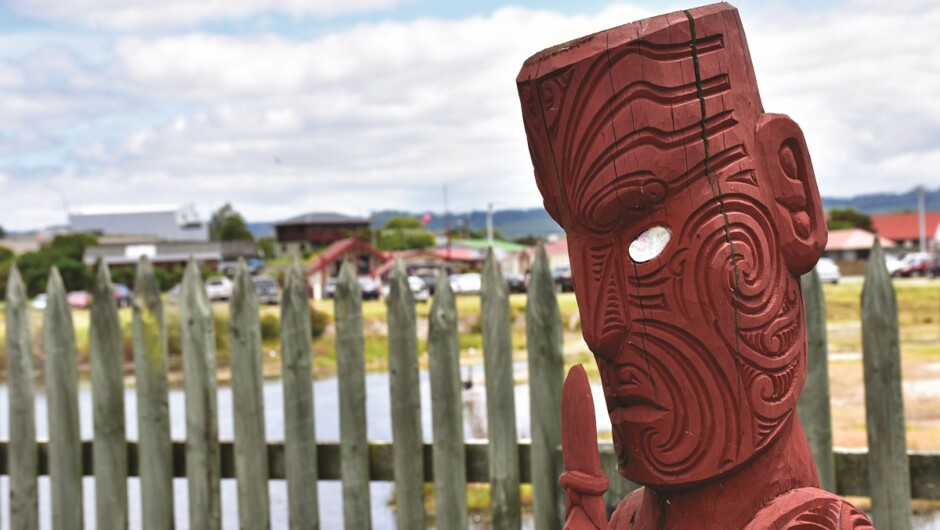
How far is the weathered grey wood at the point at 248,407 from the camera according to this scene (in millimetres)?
3312

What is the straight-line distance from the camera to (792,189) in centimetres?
171

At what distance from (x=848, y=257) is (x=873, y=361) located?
46.3 metres

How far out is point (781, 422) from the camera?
5.56 feet

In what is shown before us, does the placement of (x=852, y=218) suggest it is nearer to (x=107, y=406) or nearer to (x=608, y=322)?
(x=107, y=406)

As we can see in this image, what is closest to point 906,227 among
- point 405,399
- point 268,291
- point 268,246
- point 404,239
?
point 404,239

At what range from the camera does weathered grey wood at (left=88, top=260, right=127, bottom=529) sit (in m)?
3.47

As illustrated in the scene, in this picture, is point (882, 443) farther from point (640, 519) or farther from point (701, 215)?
point (701, 215)

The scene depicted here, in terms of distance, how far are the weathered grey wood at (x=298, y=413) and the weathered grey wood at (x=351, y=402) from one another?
13 centimetres

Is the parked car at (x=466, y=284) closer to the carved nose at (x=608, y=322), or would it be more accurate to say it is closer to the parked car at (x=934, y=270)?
the parked car at (x=934, y=270)

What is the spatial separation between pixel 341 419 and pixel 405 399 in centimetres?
24

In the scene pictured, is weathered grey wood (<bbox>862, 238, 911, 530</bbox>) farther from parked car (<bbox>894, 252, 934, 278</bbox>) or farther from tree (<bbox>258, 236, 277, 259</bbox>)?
tree (<bbox>258, 236, 277, 259</bbox>)

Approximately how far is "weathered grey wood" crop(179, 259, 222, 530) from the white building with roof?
7399cm

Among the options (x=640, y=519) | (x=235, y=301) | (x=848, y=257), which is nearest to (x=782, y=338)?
(x=640, y=519)

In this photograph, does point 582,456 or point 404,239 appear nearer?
point 582,456
